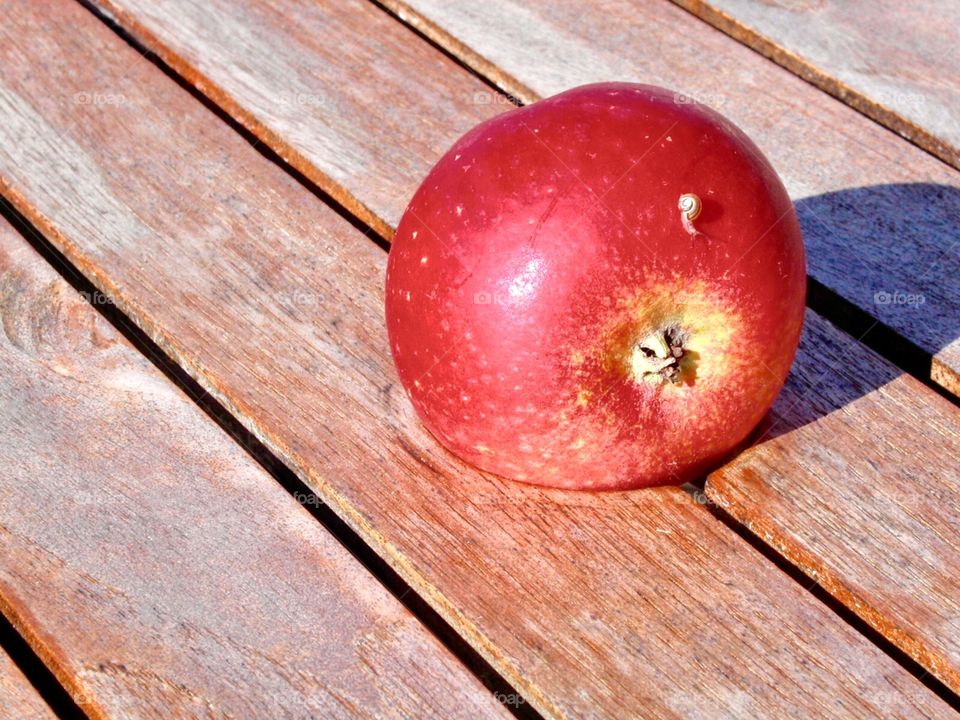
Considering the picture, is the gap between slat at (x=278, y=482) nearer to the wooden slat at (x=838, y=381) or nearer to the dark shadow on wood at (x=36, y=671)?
the dark shadow on wood at (x=36, y=671)

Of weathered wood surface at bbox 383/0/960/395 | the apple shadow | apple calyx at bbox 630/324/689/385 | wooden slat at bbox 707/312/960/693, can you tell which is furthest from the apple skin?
weathered wood surface at bbox 383/0/960/395

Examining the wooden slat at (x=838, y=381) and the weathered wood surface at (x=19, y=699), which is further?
the wooden slat at (x=838, y=381)

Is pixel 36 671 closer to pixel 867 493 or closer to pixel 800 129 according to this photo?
pixel 867 493

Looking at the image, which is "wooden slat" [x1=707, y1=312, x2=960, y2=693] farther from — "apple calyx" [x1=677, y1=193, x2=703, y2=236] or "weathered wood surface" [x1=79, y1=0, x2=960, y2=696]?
"apple calyx" [x1=677, y1=193, x2=703, y2=236]

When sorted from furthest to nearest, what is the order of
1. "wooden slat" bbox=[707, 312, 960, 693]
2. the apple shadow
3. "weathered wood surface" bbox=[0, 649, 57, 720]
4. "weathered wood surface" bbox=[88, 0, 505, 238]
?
"weathered wood surface" bbox=[88, 0, 505, 238]
the apple shadow
"wooden slat" bbox=[707, 312, 960, 693]
"weathered wood surface" bbox=[0, 649, 57, 720]

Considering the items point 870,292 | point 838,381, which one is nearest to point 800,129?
point 870,292

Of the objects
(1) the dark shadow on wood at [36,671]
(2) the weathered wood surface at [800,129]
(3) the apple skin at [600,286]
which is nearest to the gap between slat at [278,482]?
(1) the dark shadow on wood at [36,671]

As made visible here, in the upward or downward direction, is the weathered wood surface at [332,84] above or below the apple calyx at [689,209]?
below
